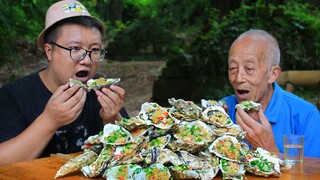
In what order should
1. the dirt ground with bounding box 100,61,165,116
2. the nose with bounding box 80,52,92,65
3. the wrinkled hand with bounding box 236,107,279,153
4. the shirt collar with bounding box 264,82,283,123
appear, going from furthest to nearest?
the dirt ground with bounding box 100,61,165,116, the shirt collar with bounding box 264,82,283,123, the nose with bounding box 80,52,92,65, the wrinkled hand with bounding box 236,107,279,153

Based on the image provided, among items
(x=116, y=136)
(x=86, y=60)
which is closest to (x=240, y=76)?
(x=86, y=60)

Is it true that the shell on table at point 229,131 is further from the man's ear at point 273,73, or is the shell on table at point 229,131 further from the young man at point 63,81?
the man's ear at point 273,73

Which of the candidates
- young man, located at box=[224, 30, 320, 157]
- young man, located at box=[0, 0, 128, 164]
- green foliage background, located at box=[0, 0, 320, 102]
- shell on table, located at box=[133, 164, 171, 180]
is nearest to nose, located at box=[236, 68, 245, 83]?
young man, located at box=[224, 30, 320, 157]

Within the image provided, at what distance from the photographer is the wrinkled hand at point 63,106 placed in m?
2.39

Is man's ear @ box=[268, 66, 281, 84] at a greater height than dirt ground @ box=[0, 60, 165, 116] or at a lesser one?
greater

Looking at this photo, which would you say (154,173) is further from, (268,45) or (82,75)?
(268,45)

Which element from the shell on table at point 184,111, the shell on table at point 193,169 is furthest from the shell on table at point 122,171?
the shell on table at point 184,111

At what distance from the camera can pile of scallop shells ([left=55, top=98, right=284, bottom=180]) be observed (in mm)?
1802

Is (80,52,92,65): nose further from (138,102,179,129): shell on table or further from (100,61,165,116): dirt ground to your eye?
(100,61,165,116): dirt ground

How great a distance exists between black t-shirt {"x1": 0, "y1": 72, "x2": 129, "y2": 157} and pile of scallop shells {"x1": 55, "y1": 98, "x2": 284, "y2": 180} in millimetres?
960

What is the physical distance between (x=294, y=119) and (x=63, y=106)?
1505mm

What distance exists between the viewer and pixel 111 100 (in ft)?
8.99

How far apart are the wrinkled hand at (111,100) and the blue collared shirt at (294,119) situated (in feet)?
3.20

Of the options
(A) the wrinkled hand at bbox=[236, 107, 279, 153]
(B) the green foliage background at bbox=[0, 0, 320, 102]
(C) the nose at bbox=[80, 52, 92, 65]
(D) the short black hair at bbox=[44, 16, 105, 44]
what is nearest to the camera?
(A) the wrinkled hand at bbox=[236, 107, 279, 153]
